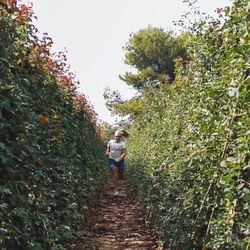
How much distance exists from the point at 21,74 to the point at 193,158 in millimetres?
1650

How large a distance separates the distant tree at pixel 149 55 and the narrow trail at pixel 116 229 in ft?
73.0

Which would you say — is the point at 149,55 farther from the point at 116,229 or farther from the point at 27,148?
the point at 27,148

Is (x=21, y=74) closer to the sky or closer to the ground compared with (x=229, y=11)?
closer to the ground

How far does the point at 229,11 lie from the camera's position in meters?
3.40

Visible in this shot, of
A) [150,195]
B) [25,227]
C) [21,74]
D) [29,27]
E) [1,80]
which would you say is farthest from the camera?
[150,195]

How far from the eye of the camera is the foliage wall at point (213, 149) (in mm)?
2662

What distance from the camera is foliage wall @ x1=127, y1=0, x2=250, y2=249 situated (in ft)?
8.73

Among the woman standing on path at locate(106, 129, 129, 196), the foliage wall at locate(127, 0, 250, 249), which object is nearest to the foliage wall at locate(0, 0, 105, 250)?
the foliage wall at locate(127, 0, 250, 249)

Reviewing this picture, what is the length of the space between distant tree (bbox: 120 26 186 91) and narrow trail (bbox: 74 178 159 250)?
2224 cm

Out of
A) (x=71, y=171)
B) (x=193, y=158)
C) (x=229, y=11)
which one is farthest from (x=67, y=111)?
(x=229, y=11)

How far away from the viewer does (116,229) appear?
7320mm

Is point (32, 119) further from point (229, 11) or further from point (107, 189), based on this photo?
point (107, 189)

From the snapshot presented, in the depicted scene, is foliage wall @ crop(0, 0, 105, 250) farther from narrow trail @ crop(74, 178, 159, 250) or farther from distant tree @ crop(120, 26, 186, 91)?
distant tree @ crop(120, 26, 186, 91)

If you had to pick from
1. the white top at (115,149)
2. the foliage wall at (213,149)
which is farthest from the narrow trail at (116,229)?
the white top at (115,149)
